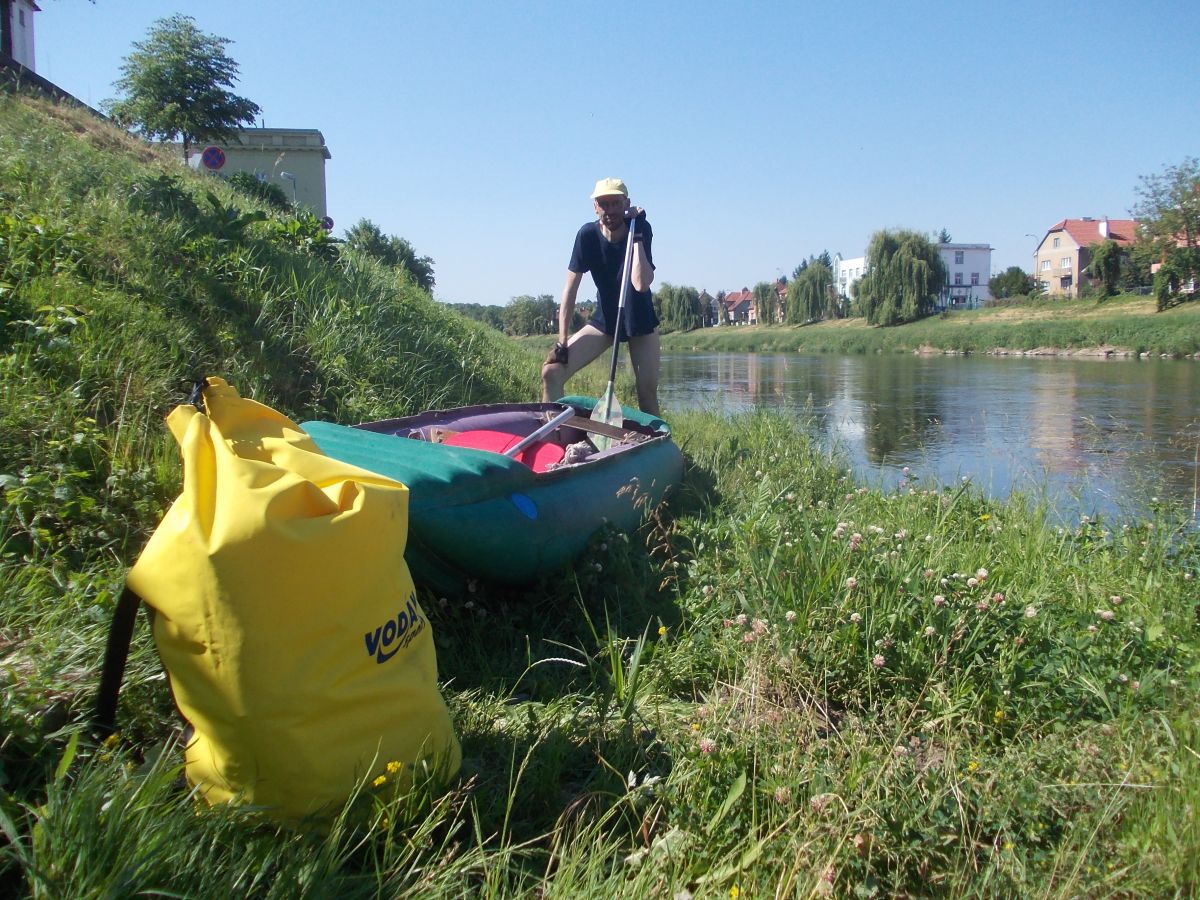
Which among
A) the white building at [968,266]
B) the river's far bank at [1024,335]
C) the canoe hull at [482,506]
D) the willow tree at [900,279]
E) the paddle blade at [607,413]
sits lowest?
the canoe hull at [482,506]

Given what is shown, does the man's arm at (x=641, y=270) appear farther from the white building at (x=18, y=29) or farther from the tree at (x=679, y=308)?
the tree at (x=679, y=308)

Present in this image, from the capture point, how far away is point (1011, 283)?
2783 inches

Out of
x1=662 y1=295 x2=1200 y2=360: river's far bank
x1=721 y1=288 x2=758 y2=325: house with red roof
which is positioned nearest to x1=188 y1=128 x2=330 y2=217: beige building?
x1=662 y1=295 x2=1200 y2=360: river's far bank

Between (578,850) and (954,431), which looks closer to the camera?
(578,850)

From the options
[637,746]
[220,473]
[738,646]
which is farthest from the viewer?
[738,646]

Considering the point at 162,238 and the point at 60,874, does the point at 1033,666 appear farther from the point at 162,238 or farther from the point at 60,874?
the point at 162,238

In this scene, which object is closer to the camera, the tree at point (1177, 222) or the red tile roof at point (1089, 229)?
the tree at point (1177, 222)

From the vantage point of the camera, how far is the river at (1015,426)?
21.6 feet

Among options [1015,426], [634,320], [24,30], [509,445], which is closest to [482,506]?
[509,445]

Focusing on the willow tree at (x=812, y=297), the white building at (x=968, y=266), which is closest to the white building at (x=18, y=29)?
the willow tree at (x=812, y=297)

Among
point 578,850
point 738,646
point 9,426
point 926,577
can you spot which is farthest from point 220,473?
point 926,577

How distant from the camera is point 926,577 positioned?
3.06 meters

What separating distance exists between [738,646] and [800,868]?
105 centimetres

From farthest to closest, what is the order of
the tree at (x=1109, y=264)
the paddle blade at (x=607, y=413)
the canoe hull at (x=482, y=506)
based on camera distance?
the tree at (x=1109, y=264)
the paddle blade at (x=607, y=413)
the canoe hull at (x=482, y=506)
